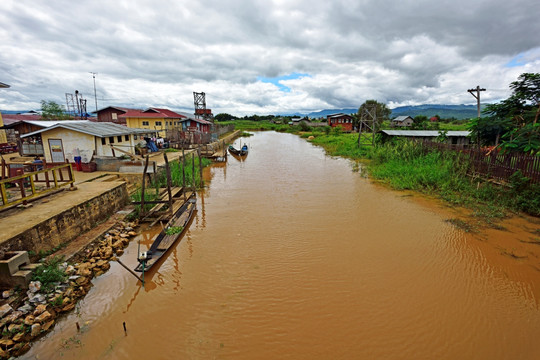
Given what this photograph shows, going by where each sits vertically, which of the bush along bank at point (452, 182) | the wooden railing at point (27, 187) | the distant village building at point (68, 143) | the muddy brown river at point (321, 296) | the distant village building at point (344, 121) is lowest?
the muddy brown river at point (321, 296)

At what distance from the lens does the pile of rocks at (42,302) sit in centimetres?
472

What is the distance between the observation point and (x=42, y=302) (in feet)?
17.7

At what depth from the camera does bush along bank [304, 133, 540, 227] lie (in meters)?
9.75

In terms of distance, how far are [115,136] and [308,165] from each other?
45.7ft

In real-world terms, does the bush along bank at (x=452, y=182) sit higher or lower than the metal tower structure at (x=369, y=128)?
lower

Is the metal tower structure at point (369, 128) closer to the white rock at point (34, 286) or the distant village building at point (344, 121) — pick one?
the distant village building at point (344, 121)

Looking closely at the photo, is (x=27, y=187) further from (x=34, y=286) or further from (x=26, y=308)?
(x=26, y=308)

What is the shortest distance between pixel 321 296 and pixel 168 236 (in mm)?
5045

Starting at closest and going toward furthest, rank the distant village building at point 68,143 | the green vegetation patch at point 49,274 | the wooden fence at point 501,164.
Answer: the green vegetation patch at point 49,274
the wooden fence at point 501,164
the distant village building at point 68,143

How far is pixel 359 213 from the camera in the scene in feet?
35.6

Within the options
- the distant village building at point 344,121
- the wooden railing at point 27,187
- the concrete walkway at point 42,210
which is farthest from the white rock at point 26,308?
the distant village building at point 344,121

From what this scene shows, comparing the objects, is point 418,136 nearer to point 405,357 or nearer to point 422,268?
point 422,268

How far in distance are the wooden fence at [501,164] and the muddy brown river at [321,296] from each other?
2036 millimetres

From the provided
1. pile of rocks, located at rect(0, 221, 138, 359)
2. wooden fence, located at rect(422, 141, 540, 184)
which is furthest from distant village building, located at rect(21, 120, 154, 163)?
wooden fence, located at rect(422, 141, 540, 184)
